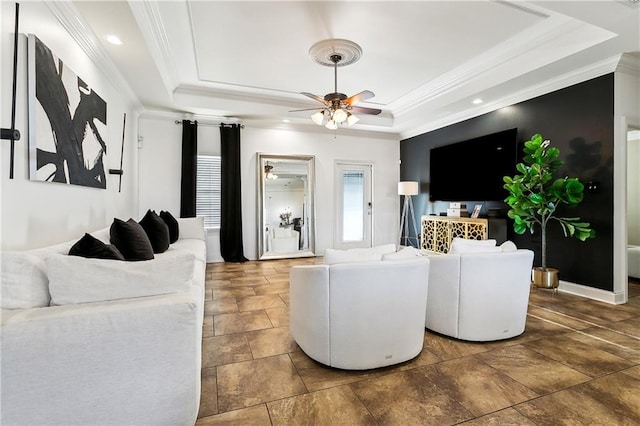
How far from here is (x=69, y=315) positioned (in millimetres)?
1272

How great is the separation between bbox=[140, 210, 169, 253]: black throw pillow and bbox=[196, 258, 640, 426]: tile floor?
1113 millimetres

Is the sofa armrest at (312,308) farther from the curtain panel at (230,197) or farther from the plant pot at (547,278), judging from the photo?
the curtain panel at (230,197)

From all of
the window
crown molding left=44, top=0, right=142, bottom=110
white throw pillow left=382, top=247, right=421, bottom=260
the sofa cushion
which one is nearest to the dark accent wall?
white throw pillow left=382, top=247, right=421, bottom=260

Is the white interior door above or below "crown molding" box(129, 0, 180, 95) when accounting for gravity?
below


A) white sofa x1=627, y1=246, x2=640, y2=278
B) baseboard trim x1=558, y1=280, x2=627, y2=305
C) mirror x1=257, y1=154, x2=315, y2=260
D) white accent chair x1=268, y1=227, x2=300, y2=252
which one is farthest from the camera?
white accent chair x1=268, y1=227, x2=300, y2=252

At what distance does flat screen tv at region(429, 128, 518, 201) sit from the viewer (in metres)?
4.71

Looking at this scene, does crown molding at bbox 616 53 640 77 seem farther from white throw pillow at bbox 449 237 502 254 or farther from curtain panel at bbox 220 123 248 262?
curtain panel at bbox 220 123 248 262

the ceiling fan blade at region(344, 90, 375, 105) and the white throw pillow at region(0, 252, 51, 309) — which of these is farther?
the ceiling fan blade at region(344, 90, 375, 105)

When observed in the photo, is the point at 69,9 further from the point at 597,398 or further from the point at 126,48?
the point at 597,398

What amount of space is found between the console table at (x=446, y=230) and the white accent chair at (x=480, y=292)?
2389 millimetres

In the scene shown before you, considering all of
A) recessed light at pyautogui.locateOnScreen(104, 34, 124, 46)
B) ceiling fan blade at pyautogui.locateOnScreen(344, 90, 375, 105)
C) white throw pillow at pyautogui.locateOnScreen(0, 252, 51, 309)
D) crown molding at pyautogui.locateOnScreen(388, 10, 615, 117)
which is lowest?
white throw pillow at pyautogui.locateOnScreen(0, 252, 51, 309)

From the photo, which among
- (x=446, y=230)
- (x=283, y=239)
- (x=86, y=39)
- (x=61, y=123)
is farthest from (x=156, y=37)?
(x=446, y=230)

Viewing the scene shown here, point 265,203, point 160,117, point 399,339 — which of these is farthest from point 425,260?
point 160,117

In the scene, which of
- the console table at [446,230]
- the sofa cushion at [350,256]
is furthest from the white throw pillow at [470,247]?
the console table at [446,230]
